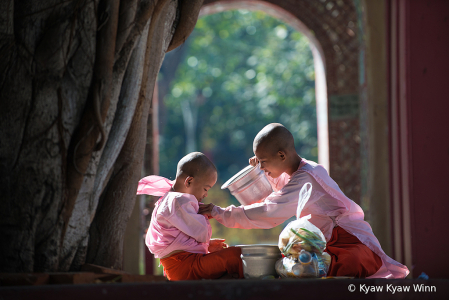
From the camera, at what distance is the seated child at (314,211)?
2.62 m

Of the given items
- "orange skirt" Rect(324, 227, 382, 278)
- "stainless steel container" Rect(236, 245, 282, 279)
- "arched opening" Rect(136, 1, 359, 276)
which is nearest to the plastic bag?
"stainless steel container" Rect(236, 245, 282, 279)

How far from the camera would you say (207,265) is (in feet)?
8.49

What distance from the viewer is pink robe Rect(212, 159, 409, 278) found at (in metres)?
2.71

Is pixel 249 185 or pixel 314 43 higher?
pixel 314 43

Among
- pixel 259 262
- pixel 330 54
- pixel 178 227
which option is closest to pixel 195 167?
pixel 178 227

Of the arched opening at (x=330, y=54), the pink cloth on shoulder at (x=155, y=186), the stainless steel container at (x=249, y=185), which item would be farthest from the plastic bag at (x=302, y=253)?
the arched opening at (x=330, y=54)

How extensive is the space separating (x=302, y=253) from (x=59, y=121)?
1.10m

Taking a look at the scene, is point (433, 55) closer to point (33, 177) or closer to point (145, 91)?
point (145, 91)

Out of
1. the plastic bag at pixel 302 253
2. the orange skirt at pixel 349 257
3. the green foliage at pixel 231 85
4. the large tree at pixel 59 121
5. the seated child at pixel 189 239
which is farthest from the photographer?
the green foliage at pixel 231 85

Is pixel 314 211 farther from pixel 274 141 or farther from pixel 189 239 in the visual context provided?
pixel 189 239

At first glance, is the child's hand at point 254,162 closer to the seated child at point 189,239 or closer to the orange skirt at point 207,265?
the seated child at point 189,239

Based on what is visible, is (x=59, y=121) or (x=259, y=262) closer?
(x=59, y=121)

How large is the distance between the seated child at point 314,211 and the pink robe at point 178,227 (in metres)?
0.14

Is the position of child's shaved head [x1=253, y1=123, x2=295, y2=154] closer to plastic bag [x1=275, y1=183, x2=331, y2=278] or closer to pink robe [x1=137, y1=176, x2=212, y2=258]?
pink robe [x1=137, y1=176, x2=212, y2=258]
